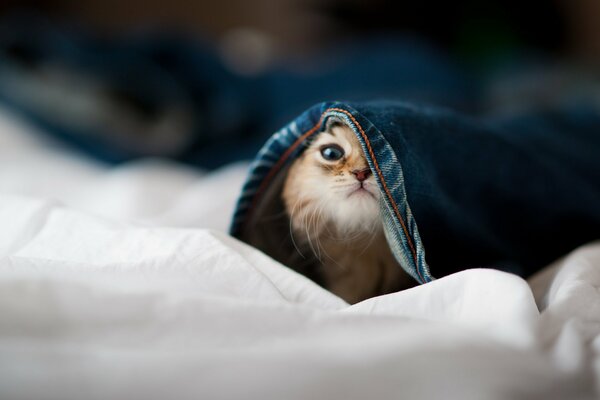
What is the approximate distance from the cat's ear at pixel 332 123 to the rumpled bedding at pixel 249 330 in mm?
147

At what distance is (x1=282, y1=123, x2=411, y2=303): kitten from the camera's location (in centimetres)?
53

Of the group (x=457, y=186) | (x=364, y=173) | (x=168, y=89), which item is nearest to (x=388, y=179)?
(x=364, y=173)

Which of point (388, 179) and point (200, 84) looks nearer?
point (388, 179)

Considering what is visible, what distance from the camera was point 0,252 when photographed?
1.73 feet

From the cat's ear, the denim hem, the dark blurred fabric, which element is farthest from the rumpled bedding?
the dark blurred fabric

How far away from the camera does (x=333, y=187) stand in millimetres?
542

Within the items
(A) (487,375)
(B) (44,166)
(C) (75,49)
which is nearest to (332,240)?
(A) (487,375)

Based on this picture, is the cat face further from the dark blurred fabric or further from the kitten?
the dark blurred fabric

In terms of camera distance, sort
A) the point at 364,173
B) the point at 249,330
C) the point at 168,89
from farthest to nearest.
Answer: the point at 168,89 < the point at 364,173 < the point at 249,330

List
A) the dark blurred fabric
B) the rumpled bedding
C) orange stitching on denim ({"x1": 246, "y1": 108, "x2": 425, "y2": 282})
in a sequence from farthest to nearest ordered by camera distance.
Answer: the dark blurred fabric → orange stitching on denim ({"x1": 246, "y1": 108, "x2": 425, "y2": 282}) → the rumpled bedding

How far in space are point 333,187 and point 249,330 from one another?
199 mm

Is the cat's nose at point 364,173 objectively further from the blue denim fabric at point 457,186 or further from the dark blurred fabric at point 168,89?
the dark blurred fabric at point 168,89

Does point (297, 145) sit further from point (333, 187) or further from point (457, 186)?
point (457, 186)

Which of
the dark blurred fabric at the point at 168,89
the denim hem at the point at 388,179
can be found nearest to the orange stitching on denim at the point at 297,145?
the denim hem at the point at 388,179
